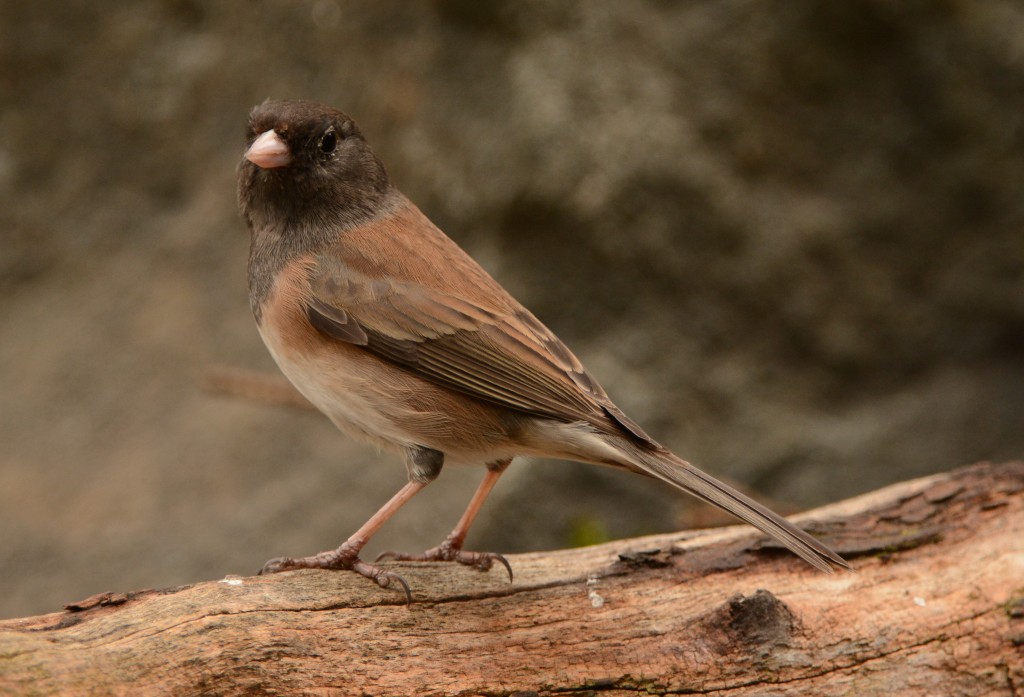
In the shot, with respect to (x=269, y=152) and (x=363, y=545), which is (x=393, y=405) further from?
(x=269, y=152)

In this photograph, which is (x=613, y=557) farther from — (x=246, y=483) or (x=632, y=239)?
(x=246, y=483)

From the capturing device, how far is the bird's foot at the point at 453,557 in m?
2.77

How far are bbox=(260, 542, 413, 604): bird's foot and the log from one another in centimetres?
3

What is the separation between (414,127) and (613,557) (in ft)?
6.33

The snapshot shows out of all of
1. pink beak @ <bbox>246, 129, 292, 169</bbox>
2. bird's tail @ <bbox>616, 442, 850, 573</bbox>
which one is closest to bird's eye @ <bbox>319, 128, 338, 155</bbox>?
pink beak @ <bbox>246, 129, 292, 169</bbox>

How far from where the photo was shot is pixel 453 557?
2840mm

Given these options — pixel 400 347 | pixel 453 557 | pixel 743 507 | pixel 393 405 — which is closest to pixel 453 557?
pixel 453 557

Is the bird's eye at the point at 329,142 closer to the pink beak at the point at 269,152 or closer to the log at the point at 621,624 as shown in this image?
the pink beak at the point at 269,152

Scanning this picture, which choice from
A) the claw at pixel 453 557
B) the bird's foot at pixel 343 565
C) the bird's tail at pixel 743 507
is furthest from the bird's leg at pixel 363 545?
the bird's tail at pixel 743 507

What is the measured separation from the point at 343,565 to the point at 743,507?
93 centimetres

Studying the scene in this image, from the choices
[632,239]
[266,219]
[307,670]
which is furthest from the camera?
[632,239]

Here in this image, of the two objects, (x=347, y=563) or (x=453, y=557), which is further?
(x=453, y=557)

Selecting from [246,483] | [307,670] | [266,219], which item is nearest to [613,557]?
[307,670]

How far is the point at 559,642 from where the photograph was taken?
8.14 ft
